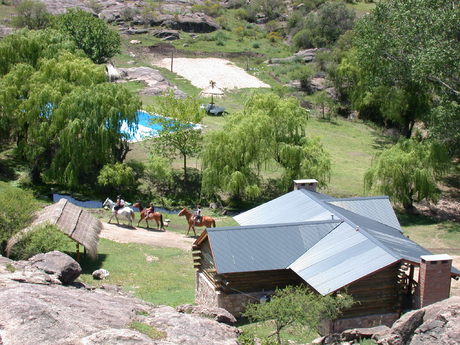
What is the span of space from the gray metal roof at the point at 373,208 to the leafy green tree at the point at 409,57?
17463mm

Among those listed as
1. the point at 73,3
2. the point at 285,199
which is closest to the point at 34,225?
the point at 285,199

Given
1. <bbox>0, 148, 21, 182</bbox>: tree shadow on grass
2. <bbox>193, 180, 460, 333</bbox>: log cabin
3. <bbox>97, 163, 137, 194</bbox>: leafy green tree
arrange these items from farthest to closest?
1. <bbox>0, 148, 21, 182</bbox>: tree shadow on grass
2. <bbox>97, 163, 137, 194</bbox>: leafy green tree
3. <bbox>193, 180, 460, 333</bbox>: log cabin

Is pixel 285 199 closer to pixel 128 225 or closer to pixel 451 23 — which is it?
pixel 128 225

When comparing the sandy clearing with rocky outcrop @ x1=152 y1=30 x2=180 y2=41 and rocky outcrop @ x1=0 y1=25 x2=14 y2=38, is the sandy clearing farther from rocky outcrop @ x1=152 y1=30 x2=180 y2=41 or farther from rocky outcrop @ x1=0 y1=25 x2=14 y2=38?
rocky outcrop @ x1=0 y1=25 x2=14 y2=38

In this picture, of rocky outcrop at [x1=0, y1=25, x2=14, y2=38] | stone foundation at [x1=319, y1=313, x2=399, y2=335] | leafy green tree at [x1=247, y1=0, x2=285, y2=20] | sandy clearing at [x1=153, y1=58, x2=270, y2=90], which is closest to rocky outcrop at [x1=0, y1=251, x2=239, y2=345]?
stone foundation at [x1=319, y1=313, x2=399, y2=335]

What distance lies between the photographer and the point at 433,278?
73.6 feet

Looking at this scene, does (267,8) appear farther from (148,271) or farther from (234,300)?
(234,300)

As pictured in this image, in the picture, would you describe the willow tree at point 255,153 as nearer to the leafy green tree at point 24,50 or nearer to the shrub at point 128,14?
the leafy green tree at point 24,50

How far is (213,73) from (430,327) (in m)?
59.9

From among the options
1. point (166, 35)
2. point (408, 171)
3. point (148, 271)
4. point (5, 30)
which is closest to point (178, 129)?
point (408, 171)

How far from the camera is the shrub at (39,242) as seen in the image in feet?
88.7

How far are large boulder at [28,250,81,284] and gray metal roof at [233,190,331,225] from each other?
25.5 feet

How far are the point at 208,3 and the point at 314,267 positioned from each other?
94.2 m

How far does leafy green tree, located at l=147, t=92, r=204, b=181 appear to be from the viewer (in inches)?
1756
